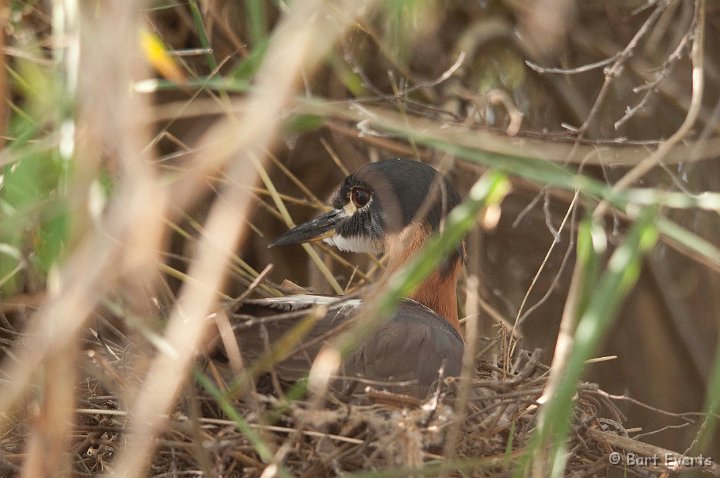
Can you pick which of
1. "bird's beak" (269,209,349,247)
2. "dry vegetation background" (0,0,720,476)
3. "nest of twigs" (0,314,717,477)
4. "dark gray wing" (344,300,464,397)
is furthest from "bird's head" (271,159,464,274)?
"nest of twigs" (0,314,717,477)

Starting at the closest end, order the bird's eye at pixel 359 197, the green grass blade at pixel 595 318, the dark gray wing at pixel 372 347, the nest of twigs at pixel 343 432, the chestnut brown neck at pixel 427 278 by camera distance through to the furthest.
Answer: the green grass blade at pixel 595 318
the nest of twigs at pixel 343 432
the dark gray wing at pixel 372 347
the chestnut brown neck at pixel 427 278
the bird's eye at pixel 359 197

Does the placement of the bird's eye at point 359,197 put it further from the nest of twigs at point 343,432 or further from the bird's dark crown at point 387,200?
the nest of twigs at point 343,432

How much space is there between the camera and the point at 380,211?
3.50 m

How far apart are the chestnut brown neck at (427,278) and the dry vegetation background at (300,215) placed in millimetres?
209

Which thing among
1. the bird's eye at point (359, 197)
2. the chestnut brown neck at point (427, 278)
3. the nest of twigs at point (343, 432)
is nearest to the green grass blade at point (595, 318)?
the nest of twigs at point (343, 432)

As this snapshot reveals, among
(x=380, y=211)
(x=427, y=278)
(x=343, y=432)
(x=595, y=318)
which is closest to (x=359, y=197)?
(x=380, y=211)

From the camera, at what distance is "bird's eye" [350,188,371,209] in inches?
138

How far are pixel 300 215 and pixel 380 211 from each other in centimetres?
73

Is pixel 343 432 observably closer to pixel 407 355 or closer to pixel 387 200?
pixel 407 355

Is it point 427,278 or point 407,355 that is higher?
point 407,355

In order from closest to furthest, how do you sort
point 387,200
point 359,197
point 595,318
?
point 595,318, point 387,200, point 359,197

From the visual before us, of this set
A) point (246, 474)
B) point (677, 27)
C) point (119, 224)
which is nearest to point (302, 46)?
point (119, 224)

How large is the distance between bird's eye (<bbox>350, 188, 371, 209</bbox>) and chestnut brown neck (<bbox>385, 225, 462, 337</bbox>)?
14 centimetres

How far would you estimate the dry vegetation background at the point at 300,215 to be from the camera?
5.53 ft
